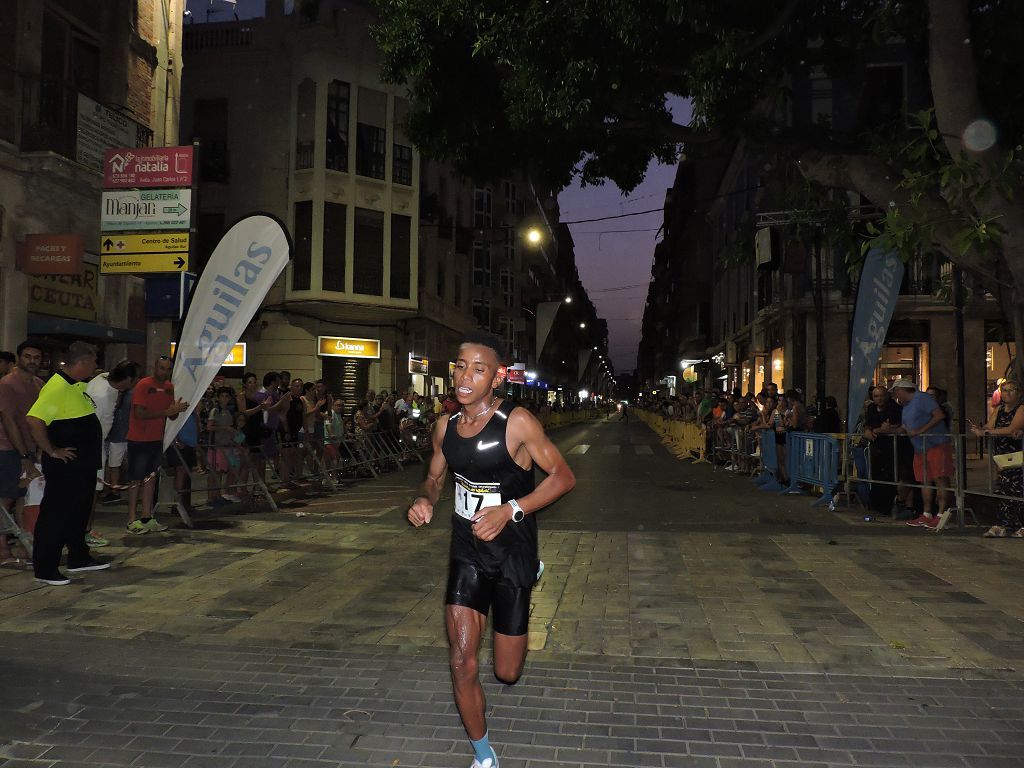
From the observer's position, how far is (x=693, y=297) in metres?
59.0

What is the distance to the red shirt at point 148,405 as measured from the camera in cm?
833

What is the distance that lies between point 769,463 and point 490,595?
12.0m

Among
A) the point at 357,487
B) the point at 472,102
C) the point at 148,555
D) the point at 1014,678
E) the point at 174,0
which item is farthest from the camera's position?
the point at 174,0

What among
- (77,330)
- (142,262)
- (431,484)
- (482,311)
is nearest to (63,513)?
(431,484)

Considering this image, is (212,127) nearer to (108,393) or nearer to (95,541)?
(108,393)

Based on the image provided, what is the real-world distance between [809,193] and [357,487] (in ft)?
29.0

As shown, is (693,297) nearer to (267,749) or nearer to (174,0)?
(174,0)

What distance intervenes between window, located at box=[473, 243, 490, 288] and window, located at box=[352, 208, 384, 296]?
16.6 metres

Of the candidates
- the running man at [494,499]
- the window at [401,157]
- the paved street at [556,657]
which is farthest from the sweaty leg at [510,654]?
the window at [401,157]

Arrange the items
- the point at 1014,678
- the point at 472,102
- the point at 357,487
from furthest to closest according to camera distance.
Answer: the point at 357,487
the point at 472,102
the point at 1014,678

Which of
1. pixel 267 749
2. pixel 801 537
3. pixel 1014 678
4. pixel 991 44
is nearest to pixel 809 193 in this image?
pixel 991 44

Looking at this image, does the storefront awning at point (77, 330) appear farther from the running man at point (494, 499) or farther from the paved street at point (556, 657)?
the running man at point (494, 499)

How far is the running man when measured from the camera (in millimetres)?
3055

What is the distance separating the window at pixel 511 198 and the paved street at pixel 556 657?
136 ft
